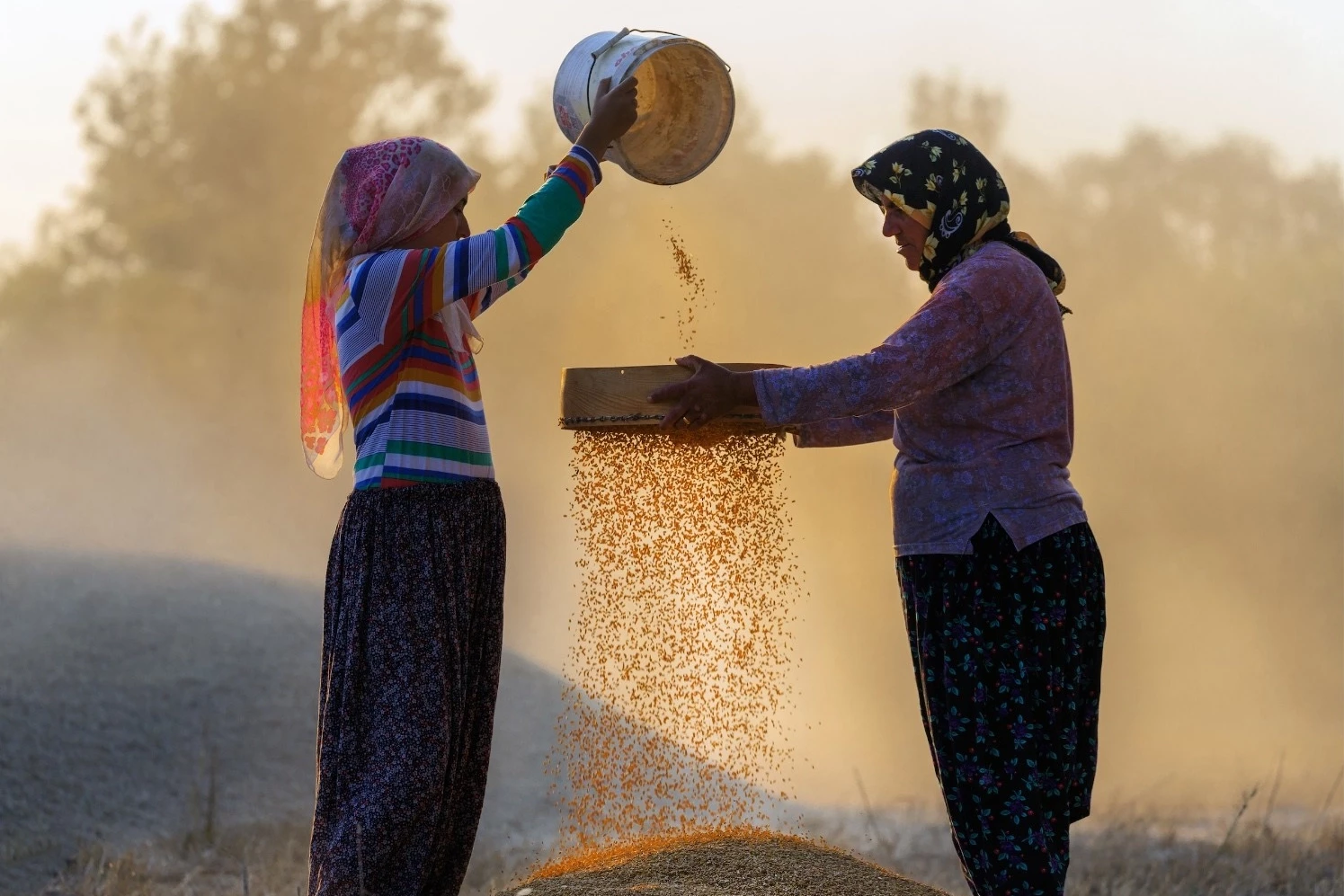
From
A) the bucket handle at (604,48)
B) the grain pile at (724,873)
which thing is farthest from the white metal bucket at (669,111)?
the grain pile at (724,873)

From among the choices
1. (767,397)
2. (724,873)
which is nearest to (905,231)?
(767,397)

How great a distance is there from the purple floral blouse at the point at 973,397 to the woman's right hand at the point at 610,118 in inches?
24.0

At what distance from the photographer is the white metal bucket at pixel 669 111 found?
3.46 metres

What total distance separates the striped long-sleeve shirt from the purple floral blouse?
0.57 meters

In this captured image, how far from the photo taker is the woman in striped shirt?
2.90 meters

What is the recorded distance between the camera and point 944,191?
120 inches

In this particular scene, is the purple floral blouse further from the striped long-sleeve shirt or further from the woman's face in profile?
the striped long-sleeve shirt

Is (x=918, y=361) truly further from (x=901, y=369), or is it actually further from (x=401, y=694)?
(x=401, y=694)

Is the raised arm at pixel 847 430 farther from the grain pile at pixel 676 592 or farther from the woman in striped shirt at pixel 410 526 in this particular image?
the woman in striped shirt at pixel 410 526

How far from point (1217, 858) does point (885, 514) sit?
7502 millimetres

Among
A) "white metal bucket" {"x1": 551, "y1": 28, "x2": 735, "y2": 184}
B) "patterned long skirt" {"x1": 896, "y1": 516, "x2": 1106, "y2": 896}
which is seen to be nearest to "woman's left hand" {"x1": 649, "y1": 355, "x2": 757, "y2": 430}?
"patterned long skirt" {"x1": 896, "y1": 516, "x2": 1106, "y2": 896}

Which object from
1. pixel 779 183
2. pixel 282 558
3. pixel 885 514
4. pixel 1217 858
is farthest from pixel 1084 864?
pixel 282 558

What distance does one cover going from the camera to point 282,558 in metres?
15.4

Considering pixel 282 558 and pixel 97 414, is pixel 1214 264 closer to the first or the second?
pixel 282 558
